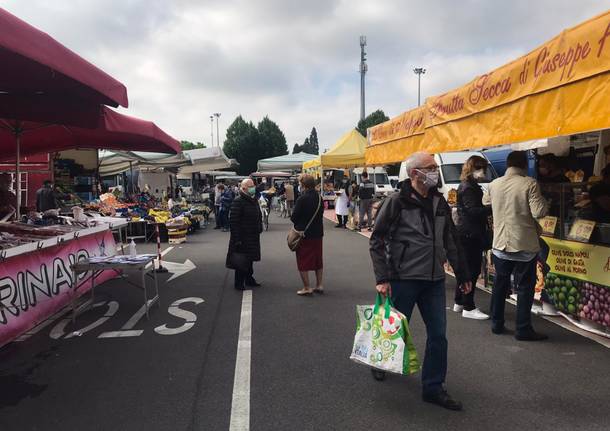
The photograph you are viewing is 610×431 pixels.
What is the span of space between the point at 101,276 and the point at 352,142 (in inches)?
438

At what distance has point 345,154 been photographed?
53.7 feet

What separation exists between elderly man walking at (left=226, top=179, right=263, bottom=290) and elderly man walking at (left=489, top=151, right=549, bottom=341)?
11.8 feet

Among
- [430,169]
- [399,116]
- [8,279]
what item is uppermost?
[399,116]

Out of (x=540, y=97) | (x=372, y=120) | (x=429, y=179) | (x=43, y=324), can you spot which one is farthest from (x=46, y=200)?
(x=372, y=120)

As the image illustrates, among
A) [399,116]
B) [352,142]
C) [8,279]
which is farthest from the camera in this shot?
[352,142]

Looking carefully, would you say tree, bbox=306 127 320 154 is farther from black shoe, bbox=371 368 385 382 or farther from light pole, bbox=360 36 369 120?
Answer: black shoe, bbox=371 368 385 382

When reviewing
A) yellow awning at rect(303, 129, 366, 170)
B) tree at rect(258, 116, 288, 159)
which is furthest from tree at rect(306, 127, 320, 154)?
yellow awning at rect(303, 129, 366, 170)

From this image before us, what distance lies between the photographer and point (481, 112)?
5.75 metres

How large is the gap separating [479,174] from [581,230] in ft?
4.12

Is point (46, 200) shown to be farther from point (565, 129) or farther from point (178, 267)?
point (565, 129)

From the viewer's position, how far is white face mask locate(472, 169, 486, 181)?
5.23 metres

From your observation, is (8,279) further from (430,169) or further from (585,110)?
(585,110)

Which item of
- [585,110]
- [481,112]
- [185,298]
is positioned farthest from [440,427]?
[185,298]

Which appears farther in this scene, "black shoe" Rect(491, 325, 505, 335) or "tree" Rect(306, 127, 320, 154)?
"tree" Rect(306, 127, 320, 154)
